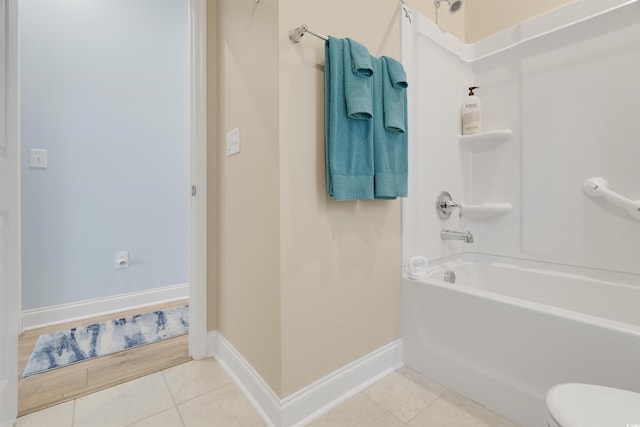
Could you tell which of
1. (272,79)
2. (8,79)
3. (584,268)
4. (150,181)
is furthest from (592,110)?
(150,181)

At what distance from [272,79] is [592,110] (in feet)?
5.45

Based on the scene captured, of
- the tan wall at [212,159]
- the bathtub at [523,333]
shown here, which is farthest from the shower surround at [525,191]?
the tan wall at [212,159]

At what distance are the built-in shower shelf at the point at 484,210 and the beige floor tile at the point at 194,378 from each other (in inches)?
69.5

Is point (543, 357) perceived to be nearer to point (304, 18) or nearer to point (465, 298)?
point (465, 298)

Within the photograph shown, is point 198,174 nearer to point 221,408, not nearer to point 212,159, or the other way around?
point 212,159

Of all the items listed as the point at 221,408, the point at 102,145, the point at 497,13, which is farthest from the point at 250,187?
the point at 497,13

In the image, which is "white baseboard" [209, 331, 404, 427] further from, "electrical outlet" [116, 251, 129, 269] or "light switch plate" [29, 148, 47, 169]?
"light switch plate" [29, 148, 47, 169]

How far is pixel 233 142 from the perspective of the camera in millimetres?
1423

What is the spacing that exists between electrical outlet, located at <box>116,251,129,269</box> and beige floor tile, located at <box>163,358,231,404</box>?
112cm

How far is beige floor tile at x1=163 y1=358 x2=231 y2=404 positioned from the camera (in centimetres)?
132

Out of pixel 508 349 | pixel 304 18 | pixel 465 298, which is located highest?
pixel 304 18

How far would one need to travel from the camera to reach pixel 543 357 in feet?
3.50

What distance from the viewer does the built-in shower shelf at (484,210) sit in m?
1.82

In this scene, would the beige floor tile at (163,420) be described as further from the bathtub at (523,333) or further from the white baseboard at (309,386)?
the bathtub at (523,333)
